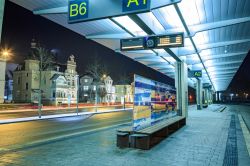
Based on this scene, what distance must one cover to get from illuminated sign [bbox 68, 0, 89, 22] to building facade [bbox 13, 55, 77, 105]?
51.5 m

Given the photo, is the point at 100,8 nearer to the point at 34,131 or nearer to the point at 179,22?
the point at 179,22

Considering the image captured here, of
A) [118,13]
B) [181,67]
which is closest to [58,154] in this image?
[118,13]

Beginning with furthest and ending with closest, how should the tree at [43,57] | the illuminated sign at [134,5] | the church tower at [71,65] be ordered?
the church tower at [71,65] < the tree at [43,57] < the illuminated sign at [134,5]

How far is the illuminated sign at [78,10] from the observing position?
808 centimetres

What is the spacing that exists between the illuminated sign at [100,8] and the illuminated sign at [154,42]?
2.88m

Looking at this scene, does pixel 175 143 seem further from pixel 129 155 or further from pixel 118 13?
pixel 118 13

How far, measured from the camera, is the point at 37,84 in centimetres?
5894

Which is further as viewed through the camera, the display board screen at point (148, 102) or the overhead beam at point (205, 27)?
the overhead beam at point (205, 27)

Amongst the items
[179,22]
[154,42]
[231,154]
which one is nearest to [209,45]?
[179,22]

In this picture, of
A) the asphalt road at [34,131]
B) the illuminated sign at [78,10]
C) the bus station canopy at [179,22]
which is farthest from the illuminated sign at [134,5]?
the asphalt road at [34,131]

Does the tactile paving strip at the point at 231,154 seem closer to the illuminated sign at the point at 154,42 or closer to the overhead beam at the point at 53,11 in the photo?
the illuminated sign at the point at 154,42

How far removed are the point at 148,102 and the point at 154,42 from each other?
182 inches

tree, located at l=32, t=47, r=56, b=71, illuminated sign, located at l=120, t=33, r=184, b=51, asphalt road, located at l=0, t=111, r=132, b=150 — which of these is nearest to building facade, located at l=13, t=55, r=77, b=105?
tree, located at l=32, t=47, r=56, b=71

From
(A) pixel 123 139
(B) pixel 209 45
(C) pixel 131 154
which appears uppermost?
(B) pixel 209 45
